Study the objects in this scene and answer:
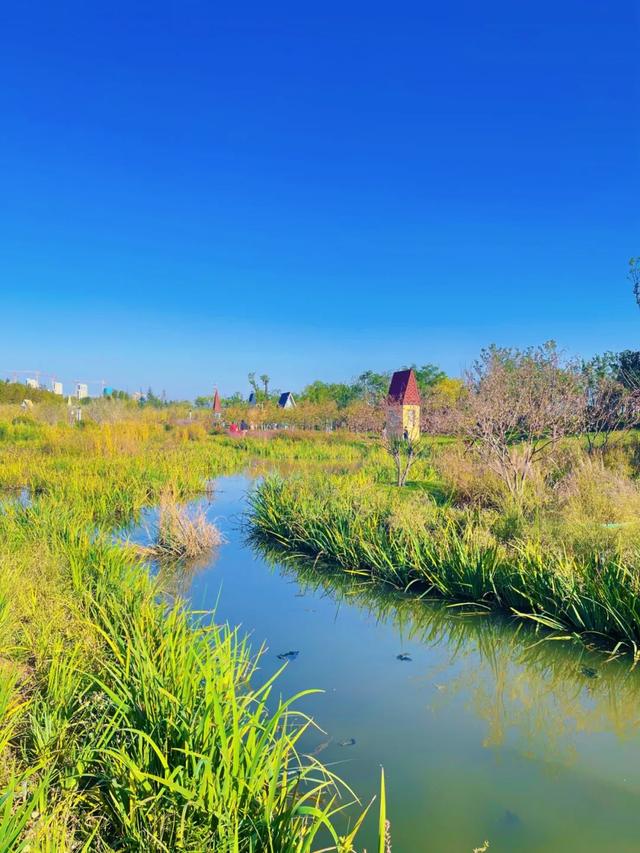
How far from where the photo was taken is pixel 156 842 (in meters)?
2.17

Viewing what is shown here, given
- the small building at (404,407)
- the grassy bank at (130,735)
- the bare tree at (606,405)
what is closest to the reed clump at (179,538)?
the grassy bank at (130,735)

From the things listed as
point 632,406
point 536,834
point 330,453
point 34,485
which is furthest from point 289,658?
point 330,453

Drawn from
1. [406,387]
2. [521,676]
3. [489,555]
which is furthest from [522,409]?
[406,387]

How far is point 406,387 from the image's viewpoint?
30047mm

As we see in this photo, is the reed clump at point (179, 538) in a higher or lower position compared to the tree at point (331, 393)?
lower

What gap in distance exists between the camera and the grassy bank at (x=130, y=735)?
220 centimetres

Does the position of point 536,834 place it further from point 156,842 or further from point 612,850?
point 156,842

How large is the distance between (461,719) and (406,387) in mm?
26598

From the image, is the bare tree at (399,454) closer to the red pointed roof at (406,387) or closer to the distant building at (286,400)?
the red pointed roof at (406,387)

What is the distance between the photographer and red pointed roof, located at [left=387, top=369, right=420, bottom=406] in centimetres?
2852

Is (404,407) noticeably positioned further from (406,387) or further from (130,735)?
(130,735)

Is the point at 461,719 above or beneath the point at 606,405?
beneath

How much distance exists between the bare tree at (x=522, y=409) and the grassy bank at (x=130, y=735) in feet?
Answer: 20.4

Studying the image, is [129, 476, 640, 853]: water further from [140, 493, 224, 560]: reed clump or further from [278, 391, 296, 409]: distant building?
[278, 391, 296, 409]: distant building
